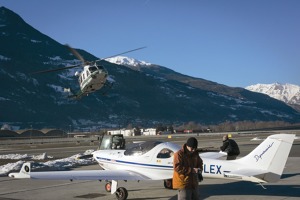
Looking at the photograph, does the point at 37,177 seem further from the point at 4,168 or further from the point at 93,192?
the point at 4,168

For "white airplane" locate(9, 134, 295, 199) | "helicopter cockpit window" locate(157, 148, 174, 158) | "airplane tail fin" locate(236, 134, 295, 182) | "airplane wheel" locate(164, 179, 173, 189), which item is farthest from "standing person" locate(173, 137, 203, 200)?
"airplane wheel" locate(164, 179, 173, 189)

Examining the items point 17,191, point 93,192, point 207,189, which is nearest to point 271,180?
point 207,189

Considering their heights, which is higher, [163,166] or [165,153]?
[165,153]

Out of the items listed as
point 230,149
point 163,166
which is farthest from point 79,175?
point 230,149

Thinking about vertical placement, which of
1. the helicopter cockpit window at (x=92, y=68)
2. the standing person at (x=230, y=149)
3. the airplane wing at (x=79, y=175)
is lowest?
the airplane wing at (x=79, y=175)

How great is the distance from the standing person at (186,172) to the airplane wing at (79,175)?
519cm

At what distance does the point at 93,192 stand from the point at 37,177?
328 cm

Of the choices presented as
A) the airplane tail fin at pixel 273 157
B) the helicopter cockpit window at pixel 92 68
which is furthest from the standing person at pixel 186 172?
the helicopter cockpit window at pixel 92 68

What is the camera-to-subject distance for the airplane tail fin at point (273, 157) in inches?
508

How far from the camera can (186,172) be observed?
373 inches

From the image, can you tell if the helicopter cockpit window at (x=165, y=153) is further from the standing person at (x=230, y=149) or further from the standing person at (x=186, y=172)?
the standing person at (x=186, y=172)

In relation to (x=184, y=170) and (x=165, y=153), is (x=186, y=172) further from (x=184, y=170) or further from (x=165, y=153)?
(x=165, y=153)

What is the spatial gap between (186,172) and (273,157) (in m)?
4.60

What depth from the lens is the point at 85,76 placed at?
40.7 meters
